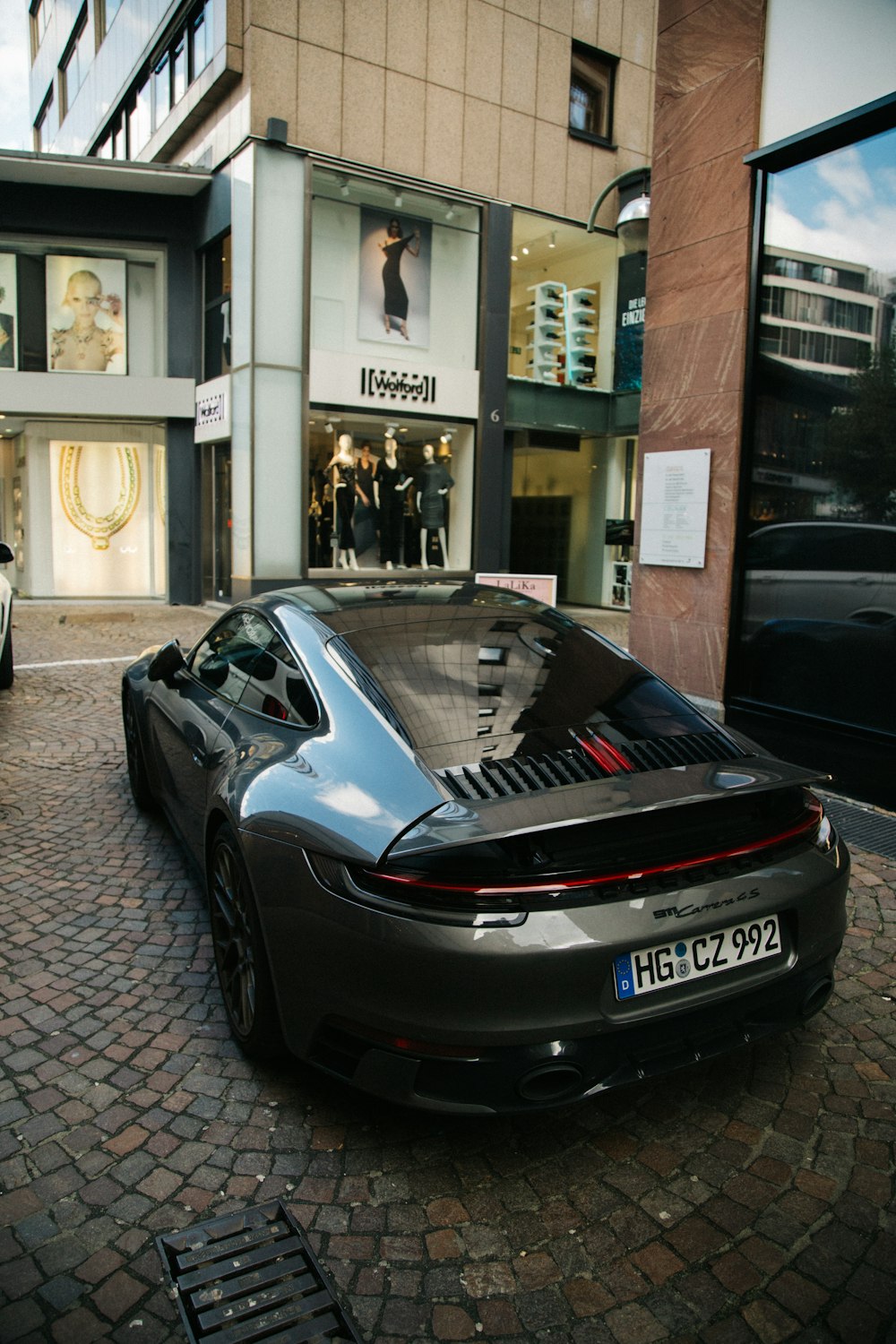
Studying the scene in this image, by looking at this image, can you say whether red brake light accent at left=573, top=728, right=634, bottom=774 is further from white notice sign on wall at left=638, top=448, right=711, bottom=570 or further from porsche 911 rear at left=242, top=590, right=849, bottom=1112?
white notice sign on wall at left=638, top=448, right=711, bottom=570

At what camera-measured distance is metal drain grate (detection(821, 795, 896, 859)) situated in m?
4.95

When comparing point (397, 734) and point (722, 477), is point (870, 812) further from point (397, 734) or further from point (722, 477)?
point (397, 734)

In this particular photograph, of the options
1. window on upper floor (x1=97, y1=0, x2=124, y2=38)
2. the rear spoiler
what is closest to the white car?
the rear spoiler

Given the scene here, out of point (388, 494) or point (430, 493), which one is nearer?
point (388, 494)

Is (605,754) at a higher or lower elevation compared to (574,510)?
lower

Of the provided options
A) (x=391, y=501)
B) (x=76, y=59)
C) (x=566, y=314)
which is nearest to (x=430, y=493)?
(x=391, y=501)

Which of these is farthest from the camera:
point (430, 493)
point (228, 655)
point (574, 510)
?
point (574, 510)

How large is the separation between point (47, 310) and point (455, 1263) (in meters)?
19.6

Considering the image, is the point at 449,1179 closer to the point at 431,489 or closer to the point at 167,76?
the point at 431,489

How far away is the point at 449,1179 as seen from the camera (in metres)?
2.45

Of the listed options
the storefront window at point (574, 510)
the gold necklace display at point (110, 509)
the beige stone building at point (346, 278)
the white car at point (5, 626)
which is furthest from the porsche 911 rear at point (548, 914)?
the gold necklace display at point (110, 509)

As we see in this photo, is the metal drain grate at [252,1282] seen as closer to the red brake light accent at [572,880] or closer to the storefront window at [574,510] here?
the red brake light accent at [572,880]

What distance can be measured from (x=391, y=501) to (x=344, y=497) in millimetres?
1066

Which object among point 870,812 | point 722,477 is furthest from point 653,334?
point 870,812
